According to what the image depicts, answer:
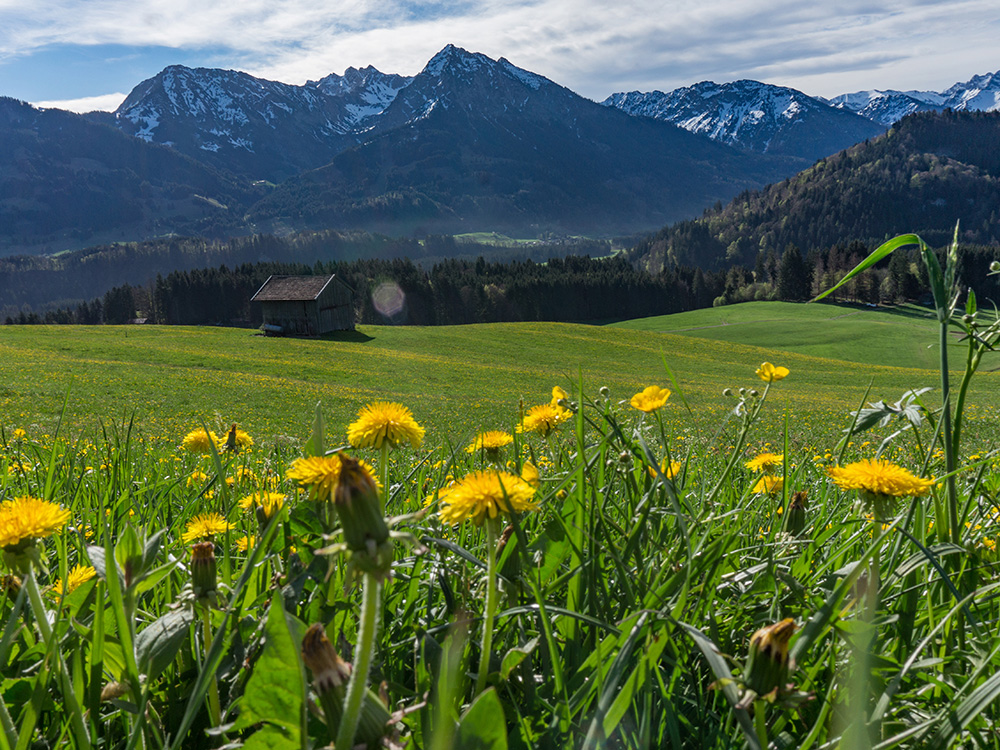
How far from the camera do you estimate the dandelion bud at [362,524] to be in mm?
558

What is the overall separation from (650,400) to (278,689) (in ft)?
3.88

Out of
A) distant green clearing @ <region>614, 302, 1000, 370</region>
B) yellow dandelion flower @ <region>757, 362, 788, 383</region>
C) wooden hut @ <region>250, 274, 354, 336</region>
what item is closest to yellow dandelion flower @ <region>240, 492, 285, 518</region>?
yellow dandelion flower @ <region>757, 362, 788, 383</region>

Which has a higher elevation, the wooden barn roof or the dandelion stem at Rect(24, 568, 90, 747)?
the wooden barn roof

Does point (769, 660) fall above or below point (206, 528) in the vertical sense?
above

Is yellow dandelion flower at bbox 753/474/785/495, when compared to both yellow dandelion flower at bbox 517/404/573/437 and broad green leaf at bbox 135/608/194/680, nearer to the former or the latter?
yellow dandelion flower at bbox 517/404/573/437

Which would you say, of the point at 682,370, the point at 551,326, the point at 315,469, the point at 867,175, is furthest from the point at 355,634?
the point at 867,175

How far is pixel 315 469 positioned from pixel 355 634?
0.33m

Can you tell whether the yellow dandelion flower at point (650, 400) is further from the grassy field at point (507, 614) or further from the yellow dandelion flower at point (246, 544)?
the yellow dandelion flower at point (246, 544)

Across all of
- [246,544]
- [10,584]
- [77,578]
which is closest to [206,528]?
[246,544]

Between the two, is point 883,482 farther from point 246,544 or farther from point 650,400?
point 246,544

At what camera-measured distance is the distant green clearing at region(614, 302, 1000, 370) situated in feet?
168

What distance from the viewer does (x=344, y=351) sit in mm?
42375

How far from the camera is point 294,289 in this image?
58281 millimetres

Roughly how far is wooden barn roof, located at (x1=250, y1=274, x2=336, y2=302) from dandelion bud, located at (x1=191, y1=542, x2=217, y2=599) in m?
58.5
